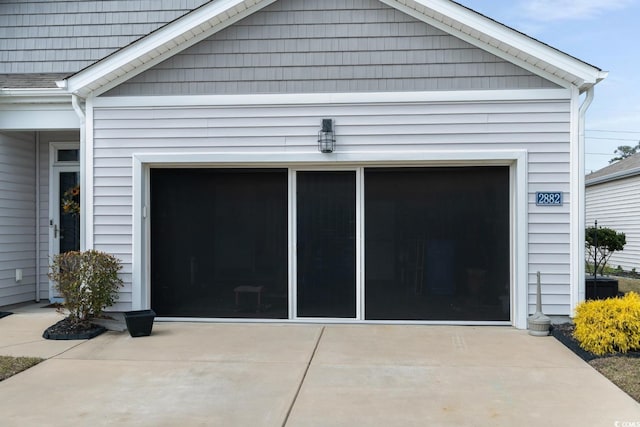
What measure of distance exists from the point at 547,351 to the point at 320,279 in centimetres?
295

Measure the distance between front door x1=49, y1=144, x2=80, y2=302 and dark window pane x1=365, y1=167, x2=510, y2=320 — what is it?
15.7 ft

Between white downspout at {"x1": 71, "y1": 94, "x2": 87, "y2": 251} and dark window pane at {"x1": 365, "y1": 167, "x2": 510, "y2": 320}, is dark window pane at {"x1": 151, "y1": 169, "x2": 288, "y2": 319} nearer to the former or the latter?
white downspout at {"x1": 71, "y1": 94, "x2": 87, "y2": 251}

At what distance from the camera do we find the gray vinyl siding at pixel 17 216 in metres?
8.33

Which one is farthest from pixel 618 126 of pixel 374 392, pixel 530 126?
pixel 374 392

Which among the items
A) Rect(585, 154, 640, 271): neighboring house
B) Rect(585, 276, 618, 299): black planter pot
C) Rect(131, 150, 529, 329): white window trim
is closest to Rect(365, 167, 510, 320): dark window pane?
Rect(131, 150, 529, 329): white window trim

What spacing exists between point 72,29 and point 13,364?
603 cm

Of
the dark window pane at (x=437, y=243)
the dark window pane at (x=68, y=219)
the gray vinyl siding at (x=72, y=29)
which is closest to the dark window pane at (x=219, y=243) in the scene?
the dark window pane at (x=437, y=243)

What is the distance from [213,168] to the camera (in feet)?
25.5

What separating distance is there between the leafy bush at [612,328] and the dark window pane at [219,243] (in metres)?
3.72

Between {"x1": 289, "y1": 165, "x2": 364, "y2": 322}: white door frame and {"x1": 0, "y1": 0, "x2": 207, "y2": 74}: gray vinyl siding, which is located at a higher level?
{"x1": 0, "y1": 0, "x2": 207, "y2": 74}: gray vinyl siding

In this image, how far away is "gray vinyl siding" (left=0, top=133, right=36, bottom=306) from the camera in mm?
8328

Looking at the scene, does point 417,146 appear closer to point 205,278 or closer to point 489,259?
point 489,259

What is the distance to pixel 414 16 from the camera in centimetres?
732

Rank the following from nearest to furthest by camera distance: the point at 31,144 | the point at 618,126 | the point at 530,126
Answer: the point at 530,126
the point at 31,144
the point at 618,126
